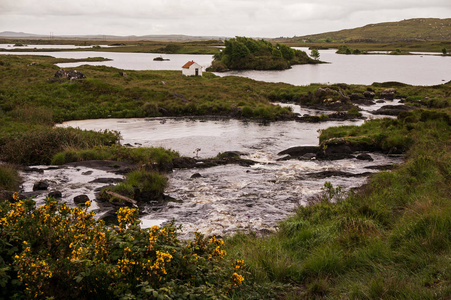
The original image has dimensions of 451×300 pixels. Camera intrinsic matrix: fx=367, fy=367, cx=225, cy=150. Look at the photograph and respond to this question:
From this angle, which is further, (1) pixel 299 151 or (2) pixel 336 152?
(1) pixel 299 151

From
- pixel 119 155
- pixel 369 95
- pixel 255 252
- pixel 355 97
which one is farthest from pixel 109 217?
pixel 369 95

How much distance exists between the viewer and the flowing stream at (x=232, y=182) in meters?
13.8

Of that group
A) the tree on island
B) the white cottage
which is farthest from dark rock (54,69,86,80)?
the tree on island

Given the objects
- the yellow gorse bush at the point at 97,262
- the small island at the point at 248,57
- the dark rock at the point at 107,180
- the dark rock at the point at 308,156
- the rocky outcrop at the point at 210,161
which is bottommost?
the rocky outcrop at the point at 210,161

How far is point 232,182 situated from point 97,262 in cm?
1340

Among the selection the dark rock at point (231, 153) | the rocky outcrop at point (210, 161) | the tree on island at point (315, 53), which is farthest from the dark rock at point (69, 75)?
the tree on island at point (315, 53)

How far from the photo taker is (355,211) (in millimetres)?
10945

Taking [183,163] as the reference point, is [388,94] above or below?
above

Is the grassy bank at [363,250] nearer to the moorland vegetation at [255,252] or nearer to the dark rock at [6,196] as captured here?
the moorland vegetation at [255,252]

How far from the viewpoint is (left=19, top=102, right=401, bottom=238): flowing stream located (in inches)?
543

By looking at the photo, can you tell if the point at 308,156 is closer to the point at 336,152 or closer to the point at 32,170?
the point at 336,152

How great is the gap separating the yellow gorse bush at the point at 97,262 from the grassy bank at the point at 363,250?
3.79 feet

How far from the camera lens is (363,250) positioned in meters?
7.64

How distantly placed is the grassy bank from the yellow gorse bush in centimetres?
115
